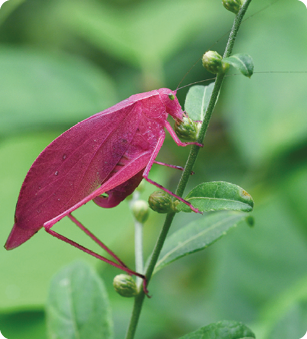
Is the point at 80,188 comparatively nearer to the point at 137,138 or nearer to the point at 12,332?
the point at 137,138

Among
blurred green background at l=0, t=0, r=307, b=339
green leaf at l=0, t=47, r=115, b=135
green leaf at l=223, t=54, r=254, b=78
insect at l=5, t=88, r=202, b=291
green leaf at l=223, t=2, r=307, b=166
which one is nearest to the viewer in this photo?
green leaf at l=223, t=54, r=254, b=78

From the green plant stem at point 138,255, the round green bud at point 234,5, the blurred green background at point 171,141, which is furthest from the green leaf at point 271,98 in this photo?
the round green bud at point 234,5

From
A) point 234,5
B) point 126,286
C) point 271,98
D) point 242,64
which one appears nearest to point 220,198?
point 242,64

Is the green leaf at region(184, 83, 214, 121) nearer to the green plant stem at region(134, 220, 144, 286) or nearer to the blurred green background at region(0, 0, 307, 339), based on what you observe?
the green plant stem at region(134, 220, 144, 286)

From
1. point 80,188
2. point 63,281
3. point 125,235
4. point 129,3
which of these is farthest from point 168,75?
point 63,281

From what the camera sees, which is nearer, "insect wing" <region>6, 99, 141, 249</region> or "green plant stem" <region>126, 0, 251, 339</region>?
"green plant stem" <region>126, 0, 251, 339</region>

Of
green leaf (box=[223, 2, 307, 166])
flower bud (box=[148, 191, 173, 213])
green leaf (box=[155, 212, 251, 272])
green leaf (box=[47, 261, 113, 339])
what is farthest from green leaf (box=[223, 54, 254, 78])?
green leaf (box=[223, 2, 307, 166])

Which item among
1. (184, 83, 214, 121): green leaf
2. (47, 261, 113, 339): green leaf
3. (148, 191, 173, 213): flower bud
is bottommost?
(47, 261, 113, 339): green leaf
